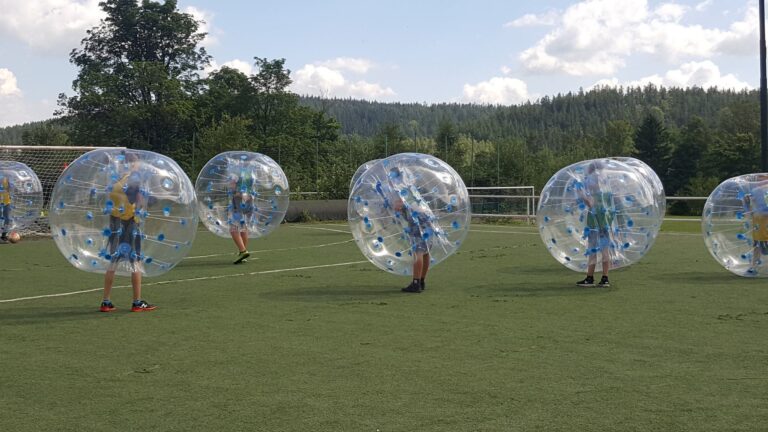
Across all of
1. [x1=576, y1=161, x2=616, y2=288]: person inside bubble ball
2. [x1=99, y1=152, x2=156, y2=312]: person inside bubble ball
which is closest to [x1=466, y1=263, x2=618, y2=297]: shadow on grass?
[x1=576, y1=161, x2=616, y2=288]: person inside bubble ball

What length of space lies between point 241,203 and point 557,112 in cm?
15417

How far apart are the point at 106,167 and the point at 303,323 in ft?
10.8

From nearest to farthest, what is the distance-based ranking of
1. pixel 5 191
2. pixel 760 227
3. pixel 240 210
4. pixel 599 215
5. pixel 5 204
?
pixel 599 215 → pixel 760 227 → pixel 240 210 → pixel 5 191 → pixel 5 204

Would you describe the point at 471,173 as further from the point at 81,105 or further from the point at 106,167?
the point at 106,167

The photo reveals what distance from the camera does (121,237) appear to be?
946cm

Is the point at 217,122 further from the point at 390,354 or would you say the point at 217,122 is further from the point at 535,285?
the point at 390,354

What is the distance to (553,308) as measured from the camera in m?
9.52

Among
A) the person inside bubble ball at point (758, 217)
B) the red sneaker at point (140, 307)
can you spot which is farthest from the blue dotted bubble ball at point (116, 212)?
the person inside bubble ball at point (758, 217)

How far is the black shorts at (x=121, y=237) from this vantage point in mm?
9453

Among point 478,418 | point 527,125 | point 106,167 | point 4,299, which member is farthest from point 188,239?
point 527,125

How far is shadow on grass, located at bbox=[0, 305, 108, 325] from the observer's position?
901 cm

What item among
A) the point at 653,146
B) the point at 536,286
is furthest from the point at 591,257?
the point at 653,146

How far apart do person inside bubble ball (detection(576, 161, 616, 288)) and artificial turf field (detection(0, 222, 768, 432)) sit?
0.46 meters

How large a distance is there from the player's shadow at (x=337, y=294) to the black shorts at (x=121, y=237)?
2.10 meters
